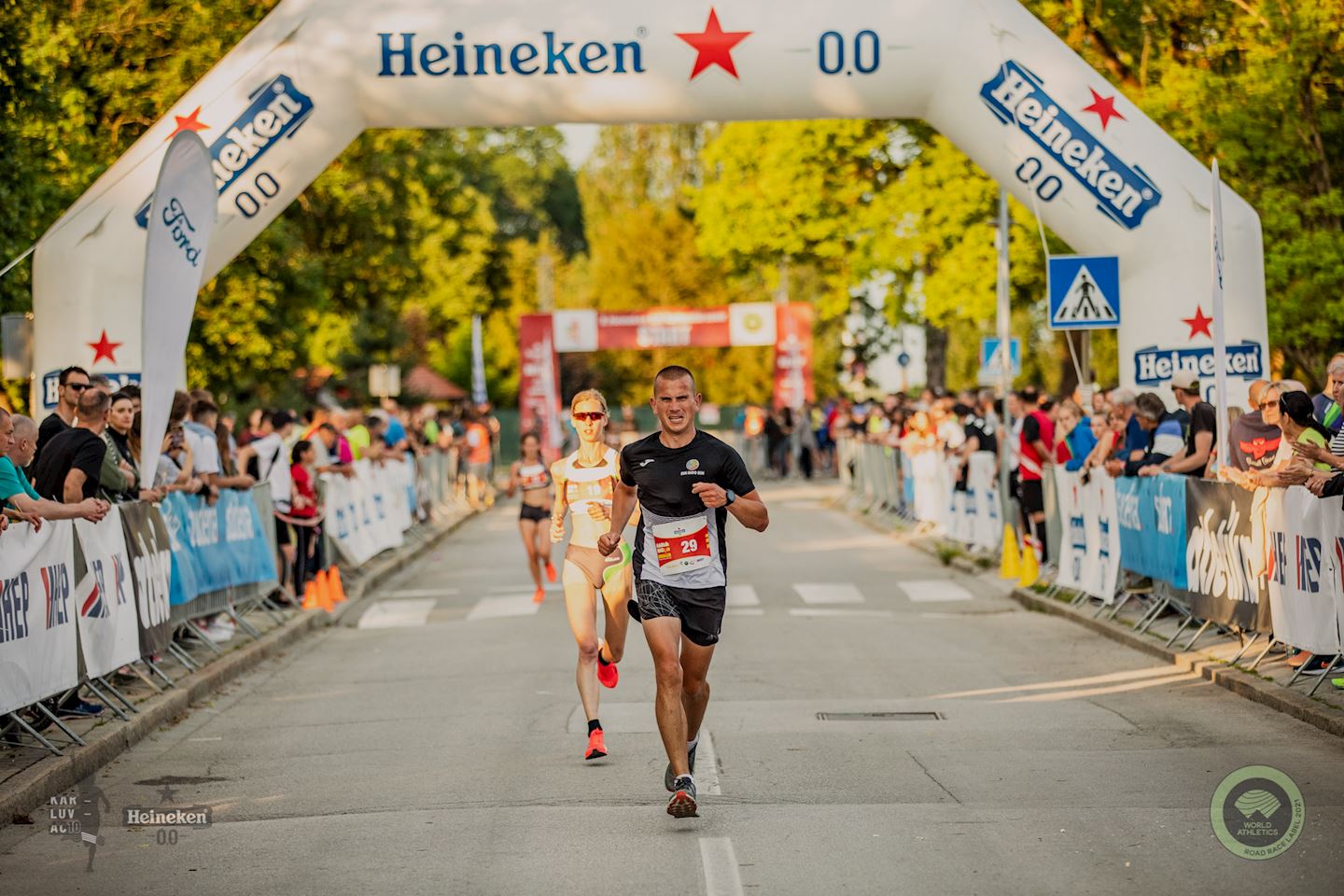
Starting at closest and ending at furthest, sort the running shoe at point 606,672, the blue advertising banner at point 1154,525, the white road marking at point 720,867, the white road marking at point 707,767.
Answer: the white road marking at point 720,867, the white road marking at point 707,767, the running shoe at point 606,672, the blue advertising banner at point 1154,525

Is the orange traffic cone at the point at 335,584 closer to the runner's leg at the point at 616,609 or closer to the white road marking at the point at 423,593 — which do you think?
the white road marking at the point at 423,593

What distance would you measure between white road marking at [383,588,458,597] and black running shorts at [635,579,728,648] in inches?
511

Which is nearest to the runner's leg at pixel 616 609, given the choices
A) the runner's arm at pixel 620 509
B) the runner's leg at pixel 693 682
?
the runner's arm at pixel 620 509

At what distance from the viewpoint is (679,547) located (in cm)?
883

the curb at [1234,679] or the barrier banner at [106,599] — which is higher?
the barrier banner at [106,599]

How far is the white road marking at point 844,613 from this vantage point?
18156 millimetres

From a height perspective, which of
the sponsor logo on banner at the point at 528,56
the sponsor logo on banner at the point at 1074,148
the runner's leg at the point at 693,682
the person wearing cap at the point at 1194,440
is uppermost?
the sponsor logo on banner at the point at 528,56

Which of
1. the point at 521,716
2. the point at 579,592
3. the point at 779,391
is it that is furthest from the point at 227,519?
the point at 779,391

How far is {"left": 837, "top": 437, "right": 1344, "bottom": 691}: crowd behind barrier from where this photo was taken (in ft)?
37.0

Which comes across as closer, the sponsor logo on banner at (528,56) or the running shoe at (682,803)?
the running shoe at (682,803)

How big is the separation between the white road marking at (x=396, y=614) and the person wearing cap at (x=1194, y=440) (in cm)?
707

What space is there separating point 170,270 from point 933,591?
1013cm

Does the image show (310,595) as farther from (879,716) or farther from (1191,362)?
(879,716)

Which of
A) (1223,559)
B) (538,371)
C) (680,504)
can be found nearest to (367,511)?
(1223,559)
